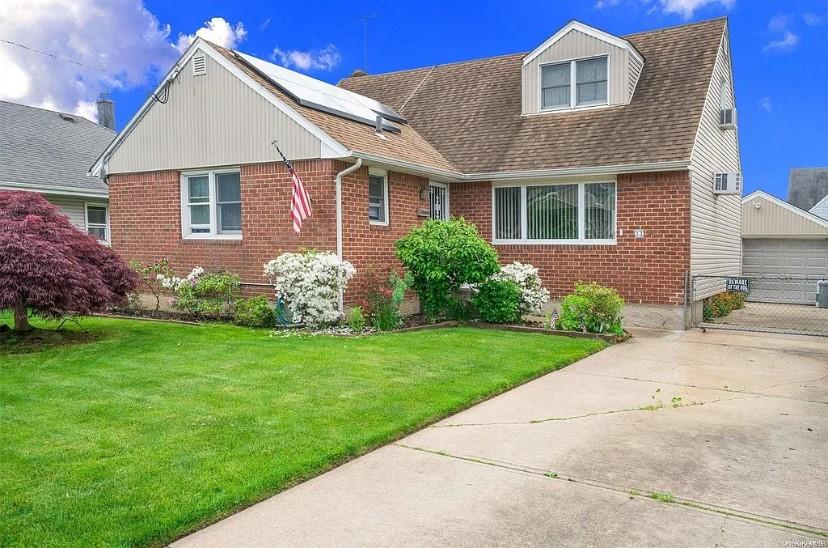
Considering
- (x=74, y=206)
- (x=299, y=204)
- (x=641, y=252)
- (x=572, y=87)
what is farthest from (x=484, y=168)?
(x=74, y=206)

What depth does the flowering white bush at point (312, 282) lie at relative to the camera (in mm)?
11195

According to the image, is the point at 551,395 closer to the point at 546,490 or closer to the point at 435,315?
the point at 546,490

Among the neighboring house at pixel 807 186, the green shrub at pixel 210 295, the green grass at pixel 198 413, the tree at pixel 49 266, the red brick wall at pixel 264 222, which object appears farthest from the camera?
the neighboring house at pixel 807 186

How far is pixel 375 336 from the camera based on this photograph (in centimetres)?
1075

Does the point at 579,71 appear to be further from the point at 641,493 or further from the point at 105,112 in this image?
the point at 105,112

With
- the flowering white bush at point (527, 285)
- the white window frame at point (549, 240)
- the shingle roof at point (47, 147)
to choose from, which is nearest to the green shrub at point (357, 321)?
the flowering white bush at point (527, 285)

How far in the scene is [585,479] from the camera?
4.62 meters

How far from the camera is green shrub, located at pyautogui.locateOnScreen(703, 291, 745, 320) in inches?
574

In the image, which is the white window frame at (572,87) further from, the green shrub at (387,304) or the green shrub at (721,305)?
the green shrub at (387,304)

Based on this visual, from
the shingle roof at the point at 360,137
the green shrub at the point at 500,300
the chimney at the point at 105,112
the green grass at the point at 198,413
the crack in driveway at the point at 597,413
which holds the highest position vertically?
the chimney at the point at 105,112

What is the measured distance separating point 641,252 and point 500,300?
317cm

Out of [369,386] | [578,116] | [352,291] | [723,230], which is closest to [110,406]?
[369,386]

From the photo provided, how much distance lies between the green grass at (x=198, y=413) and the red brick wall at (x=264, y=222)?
229cm

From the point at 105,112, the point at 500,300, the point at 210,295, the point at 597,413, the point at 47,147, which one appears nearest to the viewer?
the point at 597,413
